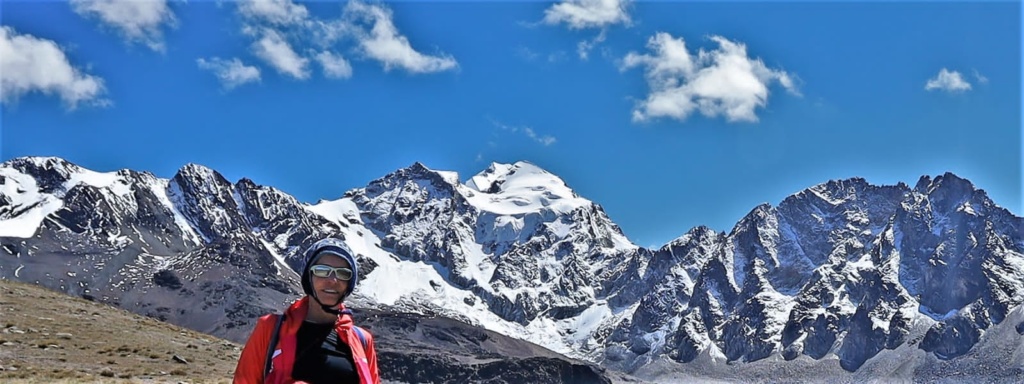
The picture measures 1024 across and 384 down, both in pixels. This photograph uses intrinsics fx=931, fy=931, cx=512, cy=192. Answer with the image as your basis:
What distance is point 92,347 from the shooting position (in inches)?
Result: 1823

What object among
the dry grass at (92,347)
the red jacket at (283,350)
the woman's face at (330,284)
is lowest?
the red jacket at (283,350)

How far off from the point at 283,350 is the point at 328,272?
68 cm

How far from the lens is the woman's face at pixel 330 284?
23.1 feet

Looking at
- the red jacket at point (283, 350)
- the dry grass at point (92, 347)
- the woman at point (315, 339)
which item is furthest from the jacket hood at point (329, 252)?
the dry grass at point (92, 347)

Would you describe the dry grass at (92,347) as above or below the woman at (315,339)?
above

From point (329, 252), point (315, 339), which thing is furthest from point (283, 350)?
point (329, 252)

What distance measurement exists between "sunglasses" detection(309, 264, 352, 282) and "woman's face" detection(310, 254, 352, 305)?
2cm

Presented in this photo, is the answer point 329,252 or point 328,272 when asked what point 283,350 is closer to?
point 328,272

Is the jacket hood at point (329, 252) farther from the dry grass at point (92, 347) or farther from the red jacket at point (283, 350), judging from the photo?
the dry grass at point (92, 347)

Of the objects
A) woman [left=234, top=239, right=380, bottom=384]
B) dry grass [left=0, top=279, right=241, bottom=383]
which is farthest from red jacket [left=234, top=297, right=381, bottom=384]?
dry grass [left=0, top=279, right=241, bottom=383]

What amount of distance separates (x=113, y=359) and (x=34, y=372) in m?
10.6

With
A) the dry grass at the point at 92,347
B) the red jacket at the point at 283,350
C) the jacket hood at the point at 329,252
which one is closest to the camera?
the red jacket at the point at 283,350

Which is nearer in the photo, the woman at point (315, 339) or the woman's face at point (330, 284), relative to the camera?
the woman at point (315, 339)

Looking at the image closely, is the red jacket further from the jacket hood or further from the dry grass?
the dry grass
